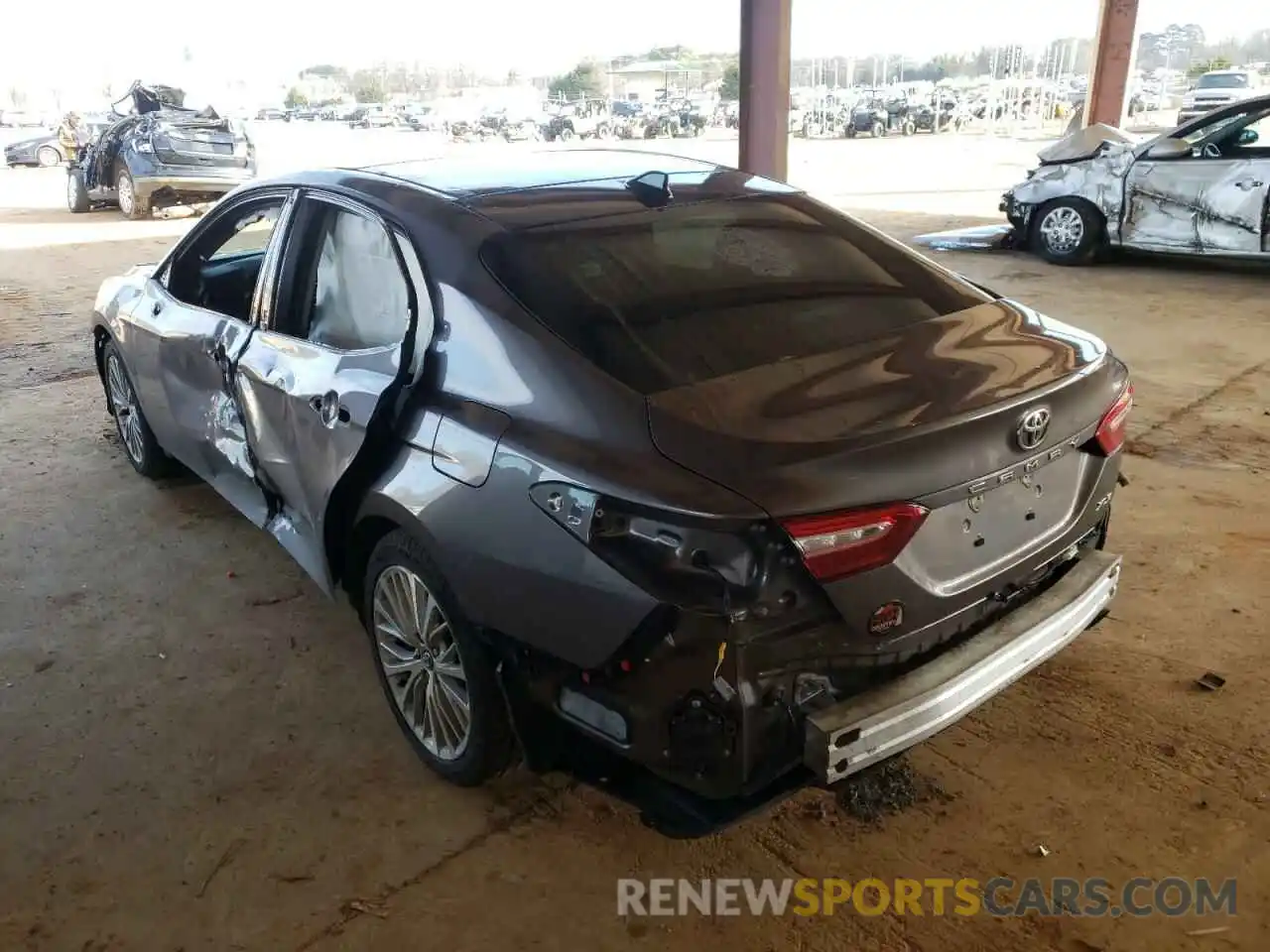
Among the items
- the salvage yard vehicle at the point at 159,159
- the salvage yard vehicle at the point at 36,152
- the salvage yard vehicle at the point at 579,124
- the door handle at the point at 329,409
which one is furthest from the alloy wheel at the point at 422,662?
the salvage yard vehicle at the point at 579,124

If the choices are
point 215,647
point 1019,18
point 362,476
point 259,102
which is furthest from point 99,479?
point 1019,18

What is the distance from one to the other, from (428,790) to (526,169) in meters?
1.74

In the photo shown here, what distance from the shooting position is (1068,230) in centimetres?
923

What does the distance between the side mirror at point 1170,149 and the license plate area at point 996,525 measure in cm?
761

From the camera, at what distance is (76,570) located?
379 centimetres

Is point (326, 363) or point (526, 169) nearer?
point (326, 363)

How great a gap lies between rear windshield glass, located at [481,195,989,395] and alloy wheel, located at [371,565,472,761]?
0.75 meters

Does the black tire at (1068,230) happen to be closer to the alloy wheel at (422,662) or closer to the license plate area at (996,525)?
the license plate area at (996,525)

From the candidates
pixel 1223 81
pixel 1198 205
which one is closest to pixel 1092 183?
pixel 1198 205

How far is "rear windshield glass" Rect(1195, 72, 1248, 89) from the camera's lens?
2555 cm

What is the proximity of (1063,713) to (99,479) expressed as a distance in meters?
4.18

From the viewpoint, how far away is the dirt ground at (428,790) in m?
2.15

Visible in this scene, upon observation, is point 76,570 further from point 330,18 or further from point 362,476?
point 330,18

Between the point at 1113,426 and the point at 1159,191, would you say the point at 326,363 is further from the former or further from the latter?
the point at 1159,191
